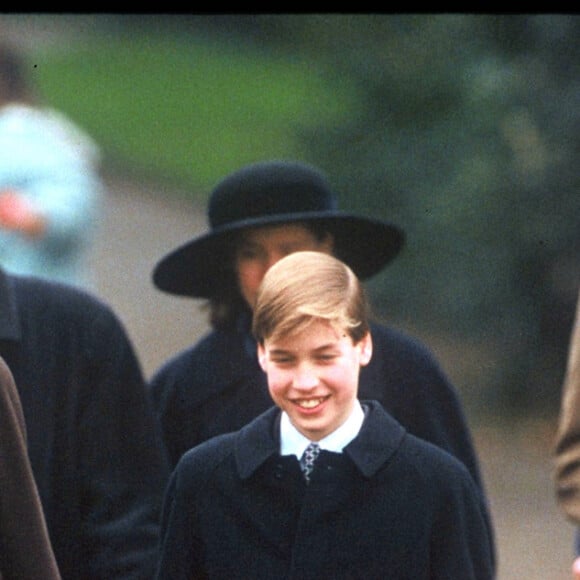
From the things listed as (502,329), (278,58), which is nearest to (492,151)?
(502,329)

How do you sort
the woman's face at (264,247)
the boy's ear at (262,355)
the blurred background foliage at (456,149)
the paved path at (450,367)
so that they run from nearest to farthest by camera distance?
1. the boy's ear at (262,355)
2. the woman's face at (264,247)
3. the paved path at (450,367)
4. the blurred background foliage at (456,149)

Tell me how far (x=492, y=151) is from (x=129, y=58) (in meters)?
2.17

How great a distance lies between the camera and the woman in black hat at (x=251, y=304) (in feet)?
12.0

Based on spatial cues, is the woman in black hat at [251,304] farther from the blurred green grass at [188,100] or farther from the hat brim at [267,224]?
the blurred green grass at [188,100]

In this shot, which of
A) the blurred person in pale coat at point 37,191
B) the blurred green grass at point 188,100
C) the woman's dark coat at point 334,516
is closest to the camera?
the woman's dark coat at point 334,516

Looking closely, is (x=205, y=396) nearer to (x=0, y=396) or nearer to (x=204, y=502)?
(x=204, y=502)

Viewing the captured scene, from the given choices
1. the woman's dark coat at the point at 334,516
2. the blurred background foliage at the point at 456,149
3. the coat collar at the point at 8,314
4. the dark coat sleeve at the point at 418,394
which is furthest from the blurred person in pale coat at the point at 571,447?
the blurred background foliage at the point at 456,149

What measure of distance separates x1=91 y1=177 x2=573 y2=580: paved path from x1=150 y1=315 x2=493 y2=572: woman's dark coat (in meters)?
0.20

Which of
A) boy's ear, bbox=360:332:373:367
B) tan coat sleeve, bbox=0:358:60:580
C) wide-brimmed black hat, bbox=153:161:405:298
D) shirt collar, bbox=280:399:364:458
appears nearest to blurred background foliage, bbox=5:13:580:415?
wide-brimmed black hat, bbox=153:161:405:298

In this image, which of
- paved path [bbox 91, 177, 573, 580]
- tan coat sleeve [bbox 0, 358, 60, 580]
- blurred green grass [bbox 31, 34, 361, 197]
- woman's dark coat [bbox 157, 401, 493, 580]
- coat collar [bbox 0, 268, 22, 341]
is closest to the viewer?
tan coat sleeve [bbox 0, 358, 60, 580]

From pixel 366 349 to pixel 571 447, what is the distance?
410mm

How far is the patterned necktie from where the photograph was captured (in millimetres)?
3264

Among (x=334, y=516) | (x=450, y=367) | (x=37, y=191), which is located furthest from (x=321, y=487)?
(x=450, y=367)

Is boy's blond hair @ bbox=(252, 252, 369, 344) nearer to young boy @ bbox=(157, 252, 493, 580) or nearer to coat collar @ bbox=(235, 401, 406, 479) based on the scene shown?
young boy @ bbox=(157, 252, 493, 580)
